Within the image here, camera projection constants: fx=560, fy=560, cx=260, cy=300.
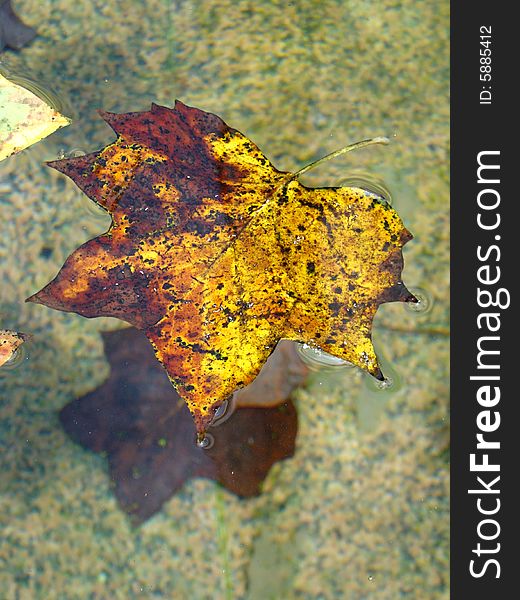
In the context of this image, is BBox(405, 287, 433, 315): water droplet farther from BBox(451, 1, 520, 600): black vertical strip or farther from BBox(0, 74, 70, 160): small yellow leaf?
BBox(0, 74, 70, 160): small yellow leaf

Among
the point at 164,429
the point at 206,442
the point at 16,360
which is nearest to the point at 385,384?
the point at 206,442

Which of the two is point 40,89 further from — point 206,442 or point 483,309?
point 483,309

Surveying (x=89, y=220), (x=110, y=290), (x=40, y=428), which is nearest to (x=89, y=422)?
(x=40, y=428)

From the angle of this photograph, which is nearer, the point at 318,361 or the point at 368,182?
the point at 318,361

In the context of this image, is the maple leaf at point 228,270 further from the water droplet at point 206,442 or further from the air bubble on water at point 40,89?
the air bubble on water at point 40,89

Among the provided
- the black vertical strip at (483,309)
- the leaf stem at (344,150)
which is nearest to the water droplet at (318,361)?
the black vertical strip at (483,309)

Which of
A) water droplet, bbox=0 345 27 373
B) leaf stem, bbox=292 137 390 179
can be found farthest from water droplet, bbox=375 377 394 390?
water droplet, bbox=0 345 27 373
